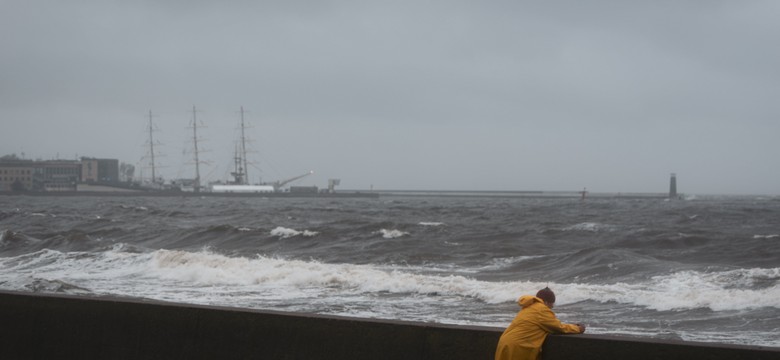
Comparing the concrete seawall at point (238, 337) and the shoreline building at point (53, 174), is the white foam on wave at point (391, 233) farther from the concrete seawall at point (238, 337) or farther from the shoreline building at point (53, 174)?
the shoreline building at point (53, 174)

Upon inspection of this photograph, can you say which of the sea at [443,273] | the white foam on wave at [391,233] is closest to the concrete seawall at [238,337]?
the sea at [443,273]

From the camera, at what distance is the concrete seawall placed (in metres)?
5.48

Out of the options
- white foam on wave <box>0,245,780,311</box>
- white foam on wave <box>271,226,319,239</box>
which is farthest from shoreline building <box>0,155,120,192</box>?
white foam on wave <box>0,245,780,311</box>

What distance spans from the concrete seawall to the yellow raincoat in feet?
0.29

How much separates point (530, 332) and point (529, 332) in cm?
1

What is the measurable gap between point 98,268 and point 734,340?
17104 mm

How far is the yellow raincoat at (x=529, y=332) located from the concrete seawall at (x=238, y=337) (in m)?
0.09

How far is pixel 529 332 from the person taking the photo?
5598 millimetres

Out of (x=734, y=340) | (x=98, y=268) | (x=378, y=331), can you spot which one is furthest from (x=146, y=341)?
(x=98, y=268)

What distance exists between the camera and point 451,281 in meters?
18.1

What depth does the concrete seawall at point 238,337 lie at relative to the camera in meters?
5.48

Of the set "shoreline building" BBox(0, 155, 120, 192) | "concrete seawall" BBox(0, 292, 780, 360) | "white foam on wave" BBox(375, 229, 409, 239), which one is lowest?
"white foam on wave" BBox(375, 229, 409, 239)

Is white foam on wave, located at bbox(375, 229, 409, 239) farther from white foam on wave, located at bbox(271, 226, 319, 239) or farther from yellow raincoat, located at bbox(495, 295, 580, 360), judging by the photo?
yellow raincoat, located at bbox(495, 295, 580, 360)

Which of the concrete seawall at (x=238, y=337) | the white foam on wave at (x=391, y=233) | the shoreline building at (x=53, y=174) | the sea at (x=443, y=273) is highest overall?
the shoreline building at (x=53, y=174)
